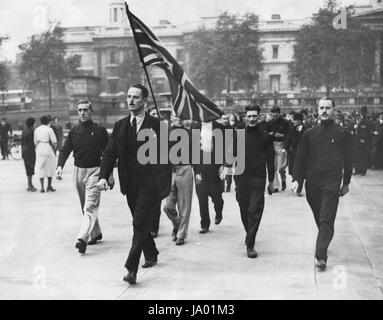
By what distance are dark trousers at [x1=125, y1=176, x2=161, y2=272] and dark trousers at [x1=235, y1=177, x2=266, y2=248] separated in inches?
57.6

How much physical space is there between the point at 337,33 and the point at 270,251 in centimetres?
3368

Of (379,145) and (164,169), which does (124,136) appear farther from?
(379,145)

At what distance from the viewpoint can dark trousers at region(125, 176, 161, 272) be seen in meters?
5.91

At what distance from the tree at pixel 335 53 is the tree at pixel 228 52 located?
577cm

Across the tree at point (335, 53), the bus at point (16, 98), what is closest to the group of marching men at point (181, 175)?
the tree at point (335, 53)

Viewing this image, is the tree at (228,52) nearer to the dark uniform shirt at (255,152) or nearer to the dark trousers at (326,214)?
the dark uniform shirt at (255,152)

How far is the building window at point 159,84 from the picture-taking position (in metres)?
67.2

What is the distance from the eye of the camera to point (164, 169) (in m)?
6.57

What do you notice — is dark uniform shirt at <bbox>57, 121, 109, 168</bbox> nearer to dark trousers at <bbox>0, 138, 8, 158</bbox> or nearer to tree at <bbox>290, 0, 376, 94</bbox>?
dark trousers at <bbox>0, 138, 8, 158</bbox>

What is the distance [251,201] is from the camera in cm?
729

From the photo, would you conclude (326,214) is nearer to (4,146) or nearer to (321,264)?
(321,264)

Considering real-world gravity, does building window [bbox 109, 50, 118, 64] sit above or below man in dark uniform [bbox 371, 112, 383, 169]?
above

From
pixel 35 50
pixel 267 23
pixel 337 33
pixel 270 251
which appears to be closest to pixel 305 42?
pixel 337 33

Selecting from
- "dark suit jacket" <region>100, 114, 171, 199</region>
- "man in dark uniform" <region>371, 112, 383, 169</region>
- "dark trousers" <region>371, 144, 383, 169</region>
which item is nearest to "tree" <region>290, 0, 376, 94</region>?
"man in dark uniform" <region>371, 112, 383, 169</region>
